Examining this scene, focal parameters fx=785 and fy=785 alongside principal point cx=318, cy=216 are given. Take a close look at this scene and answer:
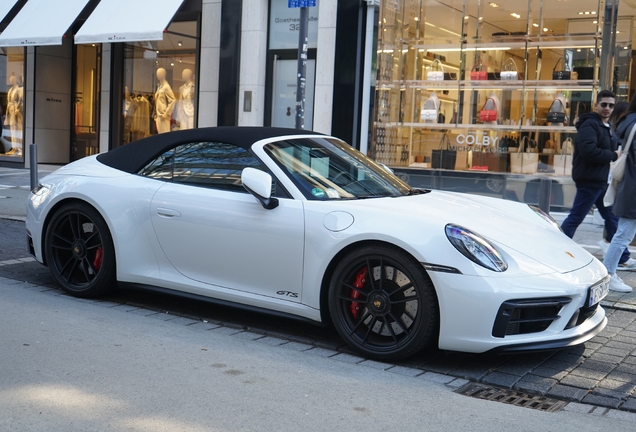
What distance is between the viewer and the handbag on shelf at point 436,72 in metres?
13.8

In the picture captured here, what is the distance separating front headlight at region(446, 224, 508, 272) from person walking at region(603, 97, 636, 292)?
2815 millimetres

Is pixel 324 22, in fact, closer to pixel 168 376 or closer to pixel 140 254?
pixel 140 254

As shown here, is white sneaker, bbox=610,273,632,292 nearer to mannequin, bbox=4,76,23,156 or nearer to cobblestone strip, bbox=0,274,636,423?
cobblestone strip, bbox=0,274,636,423

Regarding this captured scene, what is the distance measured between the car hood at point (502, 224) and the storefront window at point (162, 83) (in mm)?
11392

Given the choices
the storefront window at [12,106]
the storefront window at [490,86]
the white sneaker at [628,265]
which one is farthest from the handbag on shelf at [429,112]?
Result: the storefront window at [12,106]

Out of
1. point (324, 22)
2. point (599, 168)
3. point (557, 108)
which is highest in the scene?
point (324, 22)

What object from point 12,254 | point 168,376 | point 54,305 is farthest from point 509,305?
point 12,254

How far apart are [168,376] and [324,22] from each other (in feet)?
35.4

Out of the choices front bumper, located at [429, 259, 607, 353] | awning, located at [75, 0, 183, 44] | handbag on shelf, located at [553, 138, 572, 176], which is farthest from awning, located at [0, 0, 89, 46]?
front bumper, located at [429, 259, 607, 353]

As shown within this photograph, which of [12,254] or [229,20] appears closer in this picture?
[12,254]

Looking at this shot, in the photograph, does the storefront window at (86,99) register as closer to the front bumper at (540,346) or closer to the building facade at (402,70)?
the building facade at (402,70)

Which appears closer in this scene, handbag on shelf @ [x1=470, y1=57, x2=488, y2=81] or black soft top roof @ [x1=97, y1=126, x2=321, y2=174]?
black soft top roof @ [x1=97, y1=126, x2=321, y2=174]

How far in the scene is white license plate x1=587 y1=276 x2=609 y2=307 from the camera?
4691mm

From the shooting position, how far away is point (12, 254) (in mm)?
7883
